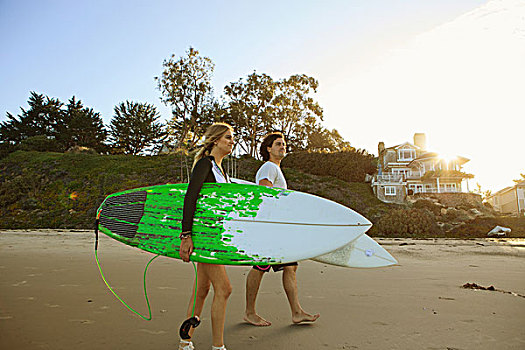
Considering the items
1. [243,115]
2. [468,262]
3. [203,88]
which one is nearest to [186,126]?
[203,88]

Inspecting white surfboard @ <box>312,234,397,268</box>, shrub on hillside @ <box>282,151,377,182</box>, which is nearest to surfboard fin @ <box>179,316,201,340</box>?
white surfboard @ <box>312,234,397,268</box>

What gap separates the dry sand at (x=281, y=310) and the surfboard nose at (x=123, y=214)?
63cm

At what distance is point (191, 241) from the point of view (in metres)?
2.08

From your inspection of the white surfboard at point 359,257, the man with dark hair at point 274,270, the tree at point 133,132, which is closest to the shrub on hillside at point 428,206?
the white surfboard at point 359,257

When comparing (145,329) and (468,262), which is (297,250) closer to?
(145,329)

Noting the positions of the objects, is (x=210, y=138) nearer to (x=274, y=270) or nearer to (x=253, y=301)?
(x=274, y=270)

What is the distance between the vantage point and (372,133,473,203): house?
21250 mm

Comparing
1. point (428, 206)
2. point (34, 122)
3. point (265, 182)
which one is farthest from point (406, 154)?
point (34, 122)

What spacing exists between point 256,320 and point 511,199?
37711 mm

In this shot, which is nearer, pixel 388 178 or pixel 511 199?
pixel 388 178

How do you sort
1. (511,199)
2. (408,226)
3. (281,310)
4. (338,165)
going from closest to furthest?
(281,310) → (408,226) → (338,165) → (511,199)

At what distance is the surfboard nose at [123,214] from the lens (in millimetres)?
2572

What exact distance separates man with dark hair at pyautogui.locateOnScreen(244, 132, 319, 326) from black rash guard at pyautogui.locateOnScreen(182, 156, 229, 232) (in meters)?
0.62

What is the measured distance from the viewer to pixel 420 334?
226 cm
